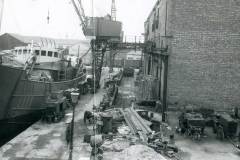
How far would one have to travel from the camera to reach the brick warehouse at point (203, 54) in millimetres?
17750

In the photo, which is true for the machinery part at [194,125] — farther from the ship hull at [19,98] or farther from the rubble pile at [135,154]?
the ship hull at [19,98]

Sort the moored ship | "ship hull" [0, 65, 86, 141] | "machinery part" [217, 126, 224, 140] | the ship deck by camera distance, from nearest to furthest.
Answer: the ship deck < "machinery part" [217, 126, 224, 140] < "ship hull" [0, 65, 86, 141] < the moored ship

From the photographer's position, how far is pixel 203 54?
59.0 feet

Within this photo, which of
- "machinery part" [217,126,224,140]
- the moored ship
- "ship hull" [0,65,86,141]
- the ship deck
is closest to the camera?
the ship deck

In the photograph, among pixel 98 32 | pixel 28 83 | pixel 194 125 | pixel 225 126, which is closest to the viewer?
pixel 194 125

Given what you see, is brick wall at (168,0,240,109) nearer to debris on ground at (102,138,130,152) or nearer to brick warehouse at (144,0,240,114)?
brick warehouse at (144,0,240,114)

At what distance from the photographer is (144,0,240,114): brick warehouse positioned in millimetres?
17750

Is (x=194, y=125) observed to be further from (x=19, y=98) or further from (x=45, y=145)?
(x=19, y=98)

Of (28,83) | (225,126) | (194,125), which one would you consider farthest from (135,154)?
(28,83)

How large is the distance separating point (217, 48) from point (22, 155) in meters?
13.5

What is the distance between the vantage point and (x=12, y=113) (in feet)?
49.1

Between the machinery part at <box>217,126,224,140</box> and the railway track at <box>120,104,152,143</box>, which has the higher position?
the railway track at <box>120,104,152,143</box>

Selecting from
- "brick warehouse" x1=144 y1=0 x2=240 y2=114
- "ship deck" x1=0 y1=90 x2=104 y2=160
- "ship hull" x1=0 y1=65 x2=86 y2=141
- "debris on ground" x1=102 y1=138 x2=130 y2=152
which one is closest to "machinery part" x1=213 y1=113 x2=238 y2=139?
"brick warehouse" x1=144 y1=0 x2=240 y2=114

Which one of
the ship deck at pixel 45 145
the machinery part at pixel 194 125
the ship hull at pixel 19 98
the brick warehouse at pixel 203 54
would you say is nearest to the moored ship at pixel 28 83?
the ship hull at pixel 19 98
